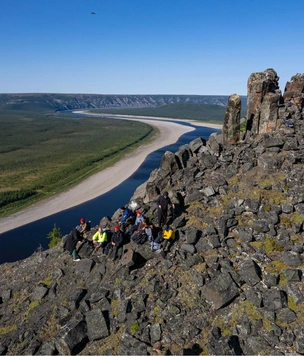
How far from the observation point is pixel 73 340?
20.3 metres

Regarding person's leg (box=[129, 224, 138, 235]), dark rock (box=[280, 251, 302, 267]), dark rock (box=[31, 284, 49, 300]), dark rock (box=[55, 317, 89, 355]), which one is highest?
dark rock (box=[280, 251, 302, 267])

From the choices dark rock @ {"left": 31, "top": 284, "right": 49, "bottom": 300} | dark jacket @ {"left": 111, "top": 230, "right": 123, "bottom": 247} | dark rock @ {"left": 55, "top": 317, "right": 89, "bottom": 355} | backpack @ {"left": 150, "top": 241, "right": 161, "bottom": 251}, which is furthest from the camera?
dark jacket @ {"left": 111, "top": 230, "right": 123, "bottom": 247}

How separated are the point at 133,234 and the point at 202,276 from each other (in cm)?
→ 825

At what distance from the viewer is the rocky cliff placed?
64.2 feet

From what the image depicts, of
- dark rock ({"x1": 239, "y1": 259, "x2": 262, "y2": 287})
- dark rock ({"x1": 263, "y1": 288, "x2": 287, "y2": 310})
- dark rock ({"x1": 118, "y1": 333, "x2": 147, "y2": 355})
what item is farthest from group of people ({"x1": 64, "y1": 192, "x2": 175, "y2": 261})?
dark rock ({"x1": 263, "y1": 288, "x2": 287, "y2": 310})

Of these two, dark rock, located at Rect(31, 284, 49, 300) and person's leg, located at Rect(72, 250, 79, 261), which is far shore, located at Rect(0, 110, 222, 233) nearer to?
person's leg, located at Rect(72, 250, 79, 261)

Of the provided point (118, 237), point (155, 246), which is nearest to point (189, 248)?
point (155, 246)

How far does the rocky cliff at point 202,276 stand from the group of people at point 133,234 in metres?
0.78

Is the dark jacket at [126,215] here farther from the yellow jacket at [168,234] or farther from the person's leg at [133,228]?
the yellow jacket at [168,234]

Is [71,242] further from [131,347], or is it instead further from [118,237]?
[131,347]

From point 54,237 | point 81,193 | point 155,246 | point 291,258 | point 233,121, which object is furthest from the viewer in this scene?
point 81,193

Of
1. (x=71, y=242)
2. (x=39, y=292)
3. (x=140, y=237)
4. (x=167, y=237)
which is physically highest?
(x=167, y=237)

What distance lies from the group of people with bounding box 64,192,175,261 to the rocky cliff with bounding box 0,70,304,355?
781 mm

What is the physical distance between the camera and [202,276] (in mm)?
22906
